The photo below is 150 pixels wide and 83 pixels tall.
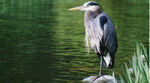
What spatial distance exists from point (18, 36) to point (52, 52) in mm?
3500

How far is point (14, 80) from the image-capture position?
27.7 feet

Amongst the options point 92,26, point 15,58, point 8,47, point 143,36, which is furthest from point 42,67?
point 143,36

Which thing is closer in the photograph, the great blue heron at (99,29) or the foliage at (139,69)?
the foliage at (139,69)

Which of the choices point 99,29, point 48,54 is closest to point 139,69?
point 99,29

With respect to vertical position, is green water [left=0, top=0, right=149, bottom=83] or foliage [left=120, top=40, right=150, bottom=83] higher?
foliage [left=120, top=40, right=150, bottom=83]

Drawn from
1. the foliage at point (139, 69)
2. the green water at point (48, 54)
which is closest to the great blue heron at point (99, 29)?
the green water at point (48, 54)

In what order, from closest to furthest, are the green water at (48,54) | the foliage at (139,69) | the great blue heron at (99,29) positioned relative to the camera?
1. the foliage at (139,69)
2. the great blue heron at (99,29)
3. the green water at (48,54)

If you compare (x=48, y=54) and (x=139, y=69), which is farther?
(x=48, y=54)

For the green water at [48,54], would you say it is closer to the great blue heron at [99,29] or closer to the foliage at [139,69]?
the foliage at [139,69]

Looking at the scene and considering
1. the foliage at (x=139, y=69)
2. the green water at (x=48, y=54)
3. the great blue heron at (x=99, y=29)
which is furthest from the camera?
the green water at (x=48, y=54)

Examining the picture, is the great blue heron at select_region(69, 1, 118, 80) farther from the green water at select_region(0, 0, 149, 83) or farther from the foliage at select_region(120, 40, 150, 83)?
the foliage at select_region(120, 40, 150, 83)

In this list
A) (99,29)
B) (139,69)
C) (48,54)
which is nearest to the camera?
(139,69)

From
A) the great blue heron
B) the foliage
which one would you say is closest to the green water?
the foliage

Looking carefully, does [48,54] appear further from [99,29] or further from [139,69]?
[139,69]
